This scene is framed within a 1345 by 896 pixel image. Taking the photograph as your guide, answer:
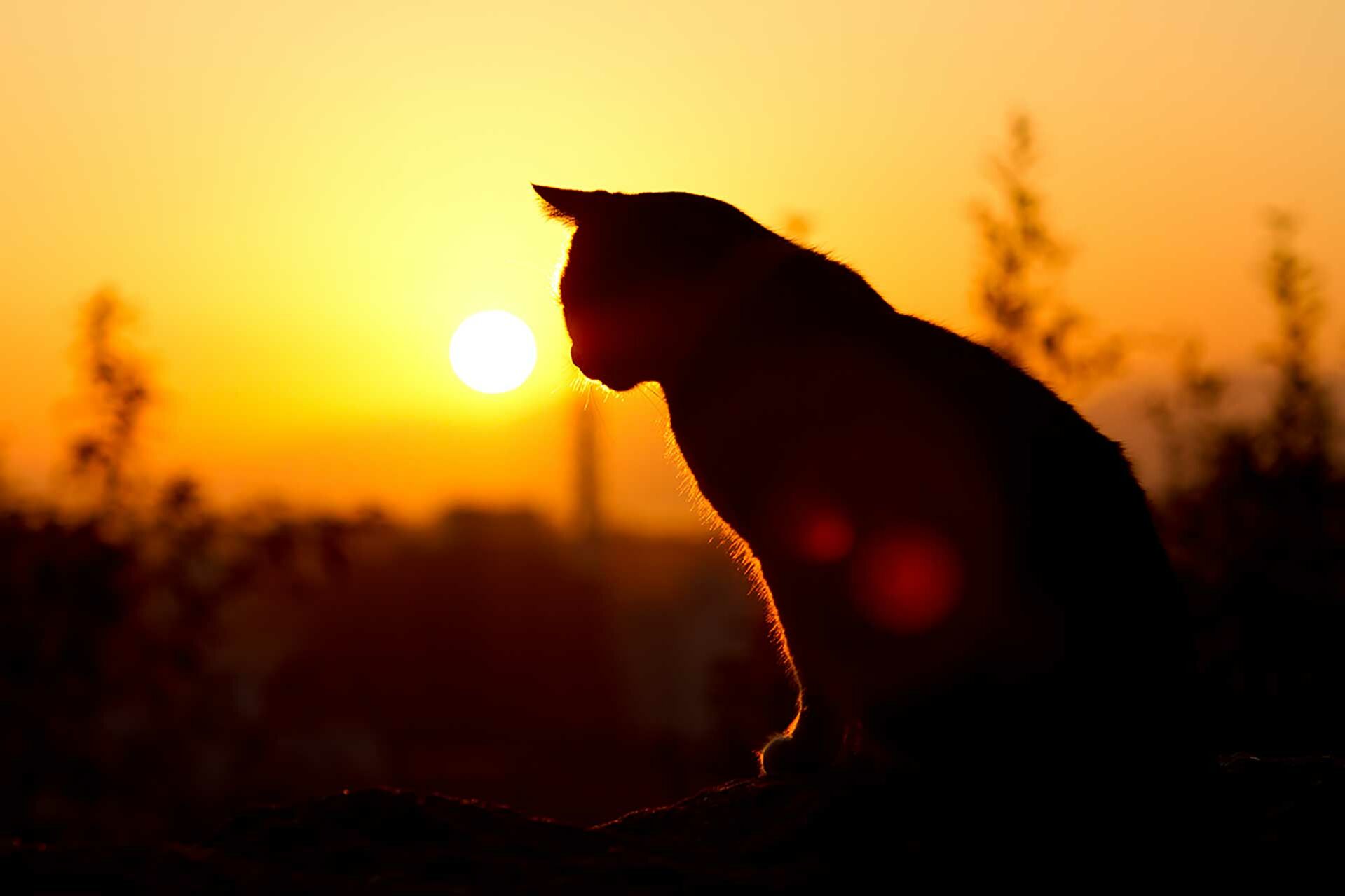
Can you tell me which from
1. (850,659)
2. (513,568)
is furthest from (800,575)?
(513,568)

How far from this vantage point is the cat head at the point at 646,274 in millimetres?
5367

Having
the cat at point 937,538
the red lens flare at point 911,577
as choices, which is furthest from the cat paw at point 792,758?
the red lens flare at point 911,577

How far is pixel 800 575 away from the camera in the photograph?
4758 mm

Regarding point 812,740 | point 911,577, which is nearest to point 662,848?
point 911,577

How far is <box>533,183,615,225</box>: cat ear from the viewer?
588 centimetres

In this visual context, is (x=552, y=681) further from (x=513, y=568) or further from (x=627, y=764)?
(x=627, y=764)

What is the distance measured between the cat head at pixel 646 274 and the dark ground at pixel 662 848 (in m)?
1.67

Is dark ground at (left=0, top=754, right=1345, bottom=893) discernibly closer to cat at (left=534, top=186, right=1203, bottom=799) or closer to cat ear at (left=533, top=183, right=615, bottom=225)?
cat at (left=534, top=186, right=1203, bottom=799)

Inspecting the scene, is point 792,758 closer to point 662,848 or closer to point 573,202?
point 662,848

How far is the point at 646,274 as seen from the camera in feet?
18.4

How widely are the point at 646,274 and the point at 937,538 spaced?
1668mm

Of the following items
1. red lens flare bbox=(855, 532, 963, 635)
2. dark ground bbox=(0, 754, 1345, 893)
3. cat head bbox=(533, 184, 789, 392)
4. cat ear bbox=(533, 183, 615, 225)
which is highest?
cat ear bbox=(533, 183, 615, 225)

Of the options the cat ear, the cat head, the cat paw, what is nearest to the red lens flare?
the cat head

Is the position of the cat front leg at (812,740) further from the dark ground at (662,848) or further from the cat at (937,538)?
the dark ground at (662,848)
